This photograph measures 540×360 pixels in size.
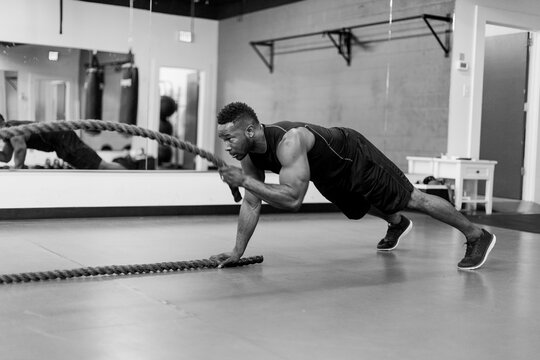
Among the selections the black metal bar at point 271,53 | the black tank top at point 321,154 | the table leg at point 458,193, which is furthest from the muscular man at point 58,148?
the table leg at point 458,193

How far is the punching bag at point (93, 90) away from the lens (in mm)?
6105

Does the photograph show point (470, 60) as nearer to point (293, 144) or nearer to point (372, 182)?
point (372, 182)

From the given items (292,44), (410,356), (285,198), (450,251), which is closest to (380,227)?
(450,251)

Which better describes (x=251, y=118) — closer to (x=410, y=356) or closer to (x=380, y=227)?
(x=410, y=356)

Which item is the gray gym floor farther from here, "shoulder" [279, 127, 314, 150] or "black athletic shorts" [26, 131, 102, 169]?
"black athletic shorts" [26, 131, 102, 169]

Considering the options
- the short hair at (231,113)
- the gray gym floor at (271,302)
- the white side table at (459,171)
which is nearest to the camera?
the gray gym floor at (271,302)

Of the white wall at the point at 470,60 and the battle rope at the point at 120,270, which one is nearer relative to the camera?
the battle rope at the point at 120,270

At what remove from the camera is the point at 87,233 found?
5.09 metres

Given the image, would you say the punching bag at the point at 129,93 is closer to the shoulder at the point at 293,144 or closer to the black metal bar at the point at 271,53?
the black metal bar at the point at 271,53

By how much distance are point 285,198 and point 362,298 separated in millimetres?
610

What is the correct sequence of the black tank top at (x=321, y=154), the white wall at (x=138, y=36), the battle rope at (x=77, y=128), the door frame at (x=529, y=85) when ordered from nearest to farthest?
1. the battle rope at (x=77, y=128)
2. the black tank top at (x=321, y=154)
3. the white wall at (x=138, y=36)
4. the door frame at (x=529, y=85)

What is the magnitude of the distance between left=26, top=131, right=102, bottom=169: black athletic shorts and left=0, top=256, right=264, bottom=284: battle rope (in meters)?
2.61

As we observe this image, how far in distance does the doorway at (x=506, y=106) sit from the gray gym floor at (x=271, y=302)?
4.40 meters

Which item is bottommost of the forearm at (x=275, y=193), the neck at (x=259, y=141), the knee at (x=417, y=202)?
the knee at (x=417, y=202)
